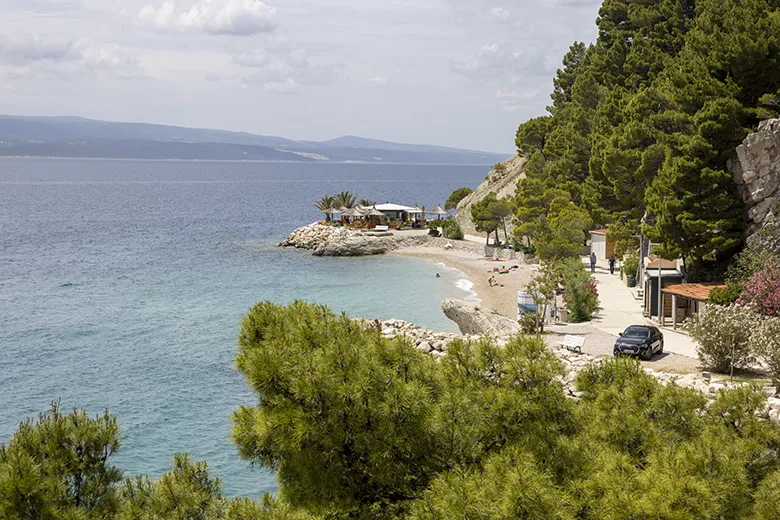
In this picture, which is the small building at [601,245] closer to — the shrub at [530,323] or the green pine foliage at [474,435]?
the shrub at [530,323]

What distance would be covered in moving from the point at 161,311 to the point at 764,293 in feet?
94.2

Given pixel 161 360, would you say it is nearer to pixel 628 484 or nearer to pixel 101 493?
pixel 101 493

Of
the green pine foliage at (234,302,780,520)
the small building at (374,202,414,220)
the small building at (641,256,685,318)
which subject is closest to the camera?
the green pine foliage at (234,302,780,520)

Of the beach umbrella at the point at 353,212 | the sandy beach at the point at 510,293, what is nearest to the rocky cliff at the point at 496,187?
the beach umbrella at the point at 353,212

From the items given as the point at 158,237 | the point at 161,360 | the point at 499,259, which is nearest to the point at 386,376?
the point at 161,360

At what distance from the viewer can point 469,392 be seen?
365 inches

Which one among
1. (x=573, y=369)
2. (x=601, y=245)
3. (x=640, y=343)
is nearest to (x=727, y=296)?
(x=640, y=343)

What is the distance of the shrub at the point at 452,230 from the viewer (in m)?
66.8

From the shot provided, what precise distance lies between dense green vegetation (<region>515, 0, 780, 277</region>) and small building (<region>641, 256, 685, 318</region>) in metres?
1.08

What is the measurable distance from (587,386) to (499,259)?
157 ft

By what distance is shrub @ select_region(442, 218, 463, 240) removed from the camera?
66812 mm

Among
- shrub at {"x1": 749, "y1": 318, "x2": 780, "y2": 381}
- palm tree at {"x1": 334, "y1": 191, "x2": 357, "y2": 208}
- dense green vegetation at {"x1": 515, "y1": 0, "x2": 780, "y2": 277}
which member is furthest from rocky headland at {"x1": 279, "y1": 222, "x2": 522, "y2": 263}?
shrub at {"x1": 749, "y1": 318, "x2": 780, "y2": 381}

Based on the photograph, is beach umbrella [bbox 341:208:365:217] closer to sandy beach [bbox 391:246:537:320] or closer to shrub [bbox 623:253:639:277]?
sandy beach [bbox 391:246:537:320]

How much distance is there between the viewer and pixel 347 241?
6494cm
